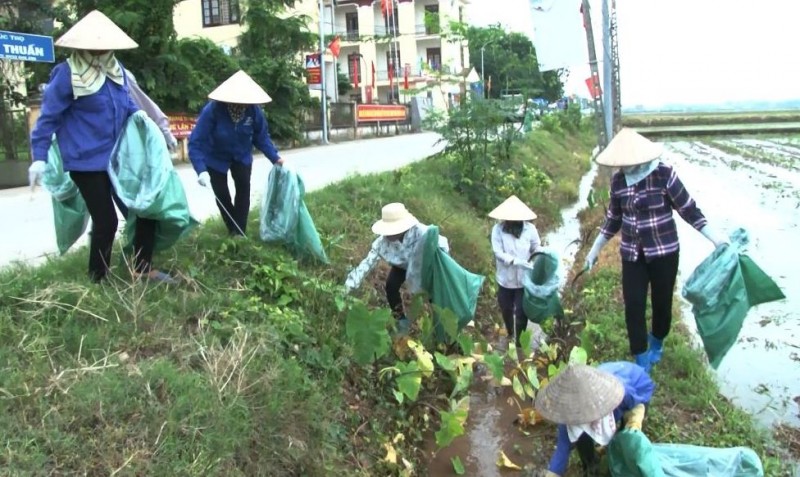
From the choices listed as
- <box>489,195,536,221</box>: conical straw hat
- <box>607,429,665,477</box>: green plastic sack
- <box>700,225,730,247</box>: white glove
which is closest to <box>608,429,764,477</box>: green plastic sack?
<box>607,429,665,477</box>: green plastic sack

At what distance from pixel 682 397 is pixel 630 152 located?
1.57m

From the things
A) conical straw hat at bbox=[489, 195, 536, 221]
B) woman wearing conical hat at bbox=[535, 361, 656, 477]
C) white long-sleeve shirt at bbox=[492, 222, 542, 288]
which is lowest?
woman wearing conical hat at bbox=[535, 361, 656, 477]

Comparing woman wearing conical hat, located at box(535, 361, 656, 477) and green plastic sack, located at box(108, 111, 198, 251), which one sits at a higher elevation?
green plastic sack, located at box(108, 111, 198, 251)

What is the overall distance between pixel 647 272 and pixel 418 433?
5.89 ft

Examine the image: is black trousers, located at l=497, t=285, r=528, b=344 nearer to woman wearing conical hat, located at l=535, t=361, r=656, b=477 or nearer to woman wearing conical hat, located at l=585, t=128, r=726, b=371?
woman wearing conical hat, located at l=585, t=128, r=726, b=371

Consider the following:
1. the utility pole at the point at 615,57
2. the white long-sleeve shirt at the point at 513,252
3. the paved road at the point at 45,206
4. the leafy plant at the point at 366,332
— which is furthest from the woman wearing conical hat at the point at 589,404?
the utility pole at the point at 615,57

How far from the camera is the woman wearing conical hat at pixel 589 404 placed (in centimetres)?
306

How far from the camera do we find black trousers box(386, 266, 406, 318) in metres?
5.15

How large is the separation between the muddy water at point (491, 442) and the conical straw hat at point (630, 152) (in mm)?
1718

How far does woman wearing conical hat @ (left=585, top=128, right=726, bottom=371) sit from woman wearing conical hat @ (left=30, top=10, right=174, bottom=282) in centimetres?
297

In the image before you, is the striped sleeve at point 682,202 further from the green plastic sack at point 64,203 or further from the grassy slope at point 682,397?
the green plastic sack at point 64,203

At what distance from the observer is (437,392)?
184 inches

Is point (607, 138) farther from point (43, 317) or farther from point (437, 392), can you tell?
point (43, 317)

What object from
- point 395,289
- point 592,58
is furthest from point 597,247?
point 592,58
